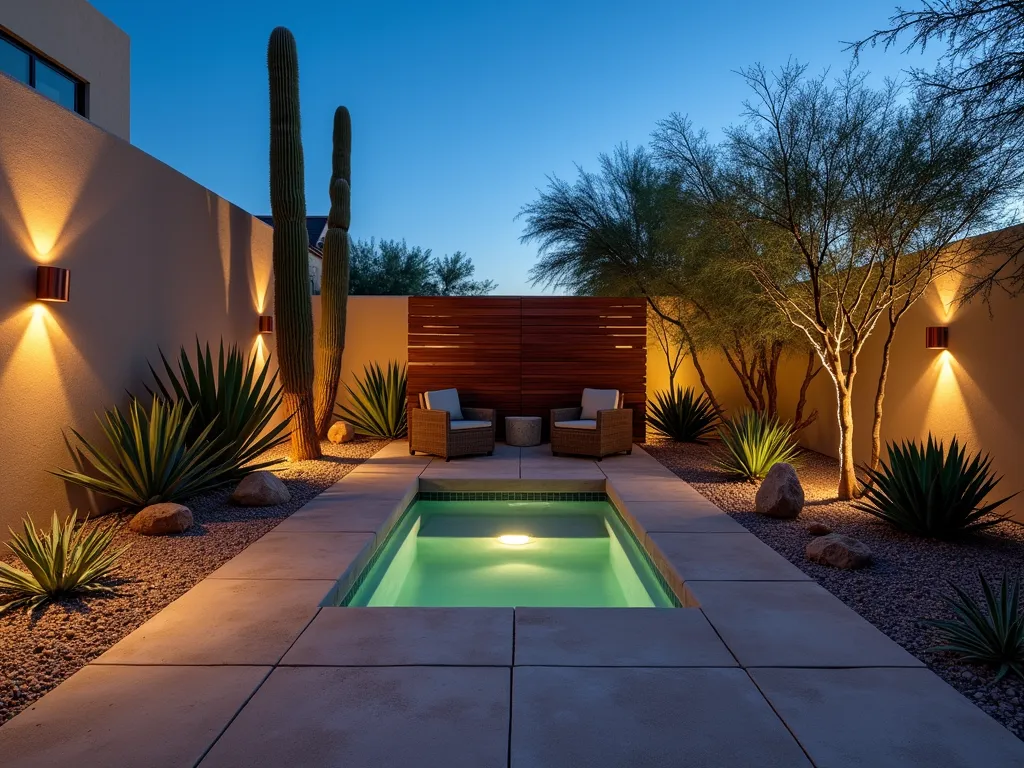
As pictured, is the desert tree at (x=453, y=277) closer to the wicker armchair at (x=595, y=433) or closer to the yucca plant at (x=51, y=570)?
the wicker armchair at (x=595, y=433)

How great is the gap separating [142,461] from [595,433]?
482 centimetres

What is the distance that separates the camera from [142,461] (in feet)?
16.3

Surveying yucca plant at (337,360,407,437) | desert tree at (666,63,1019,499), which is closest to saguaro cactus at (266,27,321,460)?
yucca plant at (337,360,407,437)

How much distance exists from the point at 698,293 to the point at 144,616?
6.83m

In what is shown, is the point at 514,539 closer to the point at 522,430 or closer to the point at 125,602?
the point at 125,602

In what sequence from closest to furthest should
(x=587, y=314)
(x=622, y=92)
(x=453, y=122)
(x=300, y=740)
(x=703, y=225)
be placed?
(x=300, y=740)
(x=703, y=225)
(x=587, y=314)
(x=622, y=92)
(x=453, y=122)

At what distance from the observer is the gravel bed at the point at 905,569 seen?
2.63 metres

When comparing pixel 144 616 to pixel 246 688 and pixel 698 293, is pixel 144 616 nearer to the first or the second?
pixel 246 688

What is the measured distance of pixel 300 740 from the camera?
7.22ft

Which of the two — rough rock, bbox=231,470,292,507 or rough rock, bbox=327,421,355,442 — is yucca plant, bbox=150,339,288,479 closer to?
rough rock, bbox=231,470,292,507

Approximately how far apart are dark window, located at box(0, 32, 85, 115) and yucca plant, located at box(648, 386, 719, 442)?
27.1 feet

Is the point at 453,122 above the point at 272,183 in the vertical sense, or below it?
above

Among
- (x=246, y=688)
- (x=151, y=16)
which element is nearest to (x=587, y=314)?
(x=246, y=688)

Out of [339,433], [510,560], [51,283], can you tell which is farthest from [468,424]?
[51,283]
